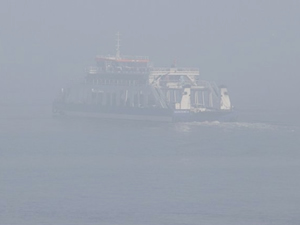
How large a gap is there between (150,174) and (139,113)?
14554 millimetres

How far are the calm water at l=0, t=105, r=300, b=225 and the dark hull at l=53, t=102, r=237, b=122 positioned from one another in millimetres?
1704

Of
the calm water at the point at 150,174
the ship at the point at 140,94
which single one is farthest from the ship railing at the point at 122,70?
the calm water at the point at 150,174

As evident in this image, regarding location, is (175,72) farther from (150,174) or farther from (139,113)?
(150,174)

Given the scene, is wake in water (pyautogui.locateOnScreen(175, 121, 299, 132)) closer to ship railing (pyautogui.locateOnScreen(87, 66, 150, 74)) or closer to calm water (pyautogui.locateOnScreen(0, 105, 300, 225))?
calm water (pyautogui.locateOnScreen(0, 105, 300, 225))

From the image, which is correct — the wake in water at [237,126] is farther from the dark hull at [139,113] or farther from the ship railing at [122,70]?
the ship railing at [122,70]

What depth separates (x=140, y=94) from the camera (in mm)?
37969

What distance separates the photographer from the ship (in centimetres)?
3603

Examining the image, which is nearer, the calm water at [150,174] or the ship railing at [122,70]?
the calm water at [150,174]

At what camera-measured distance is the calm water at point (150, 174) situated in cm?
1838

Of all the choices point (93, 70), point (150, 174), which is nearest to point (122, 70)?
point (93, 70)

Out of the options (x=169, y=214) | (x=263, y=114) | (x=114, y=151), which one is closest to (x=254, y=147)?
(x=114, y=151)

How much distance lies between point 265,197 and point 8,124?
52.1 ft

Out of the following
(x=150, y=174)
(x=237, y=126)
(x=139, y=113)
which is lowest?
(x=150, y=174)

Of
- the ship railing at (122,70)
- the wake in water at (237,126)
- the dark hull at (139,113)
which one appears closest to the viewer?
the wake in water at (237,126)
